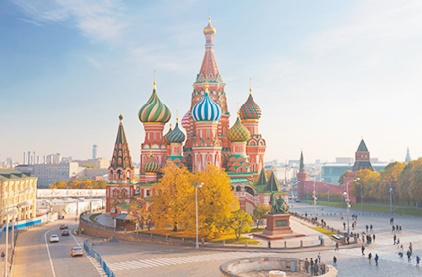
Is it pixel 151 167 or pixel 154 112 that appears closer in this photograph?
pixel 151 167

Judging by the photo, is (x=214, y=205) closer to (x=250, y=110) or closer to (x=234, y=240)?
(x=234, y=240)

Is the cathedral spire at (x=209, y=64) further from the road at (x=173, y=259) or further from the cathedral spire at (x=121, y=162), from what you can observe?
the road at (x=173, y=259)

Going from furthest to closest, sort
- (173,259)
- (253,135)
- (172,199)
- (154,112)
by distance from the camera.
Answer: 1. (253,135)
2. (154,112)
3. (172,199)
4. (173,259)

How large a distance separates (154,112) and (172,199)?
82.8 feet

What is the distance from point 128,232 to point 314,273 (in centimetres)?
2819

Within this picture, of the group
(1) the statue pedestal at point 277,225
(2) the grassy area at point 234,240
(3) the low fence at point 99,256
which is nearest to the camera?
(3) the low fence at point 99,256

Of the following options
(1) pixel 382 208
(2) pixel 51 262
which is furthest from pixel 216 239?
(1) pixel 382 208

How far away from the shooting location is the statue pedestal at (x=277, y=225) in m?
48.9

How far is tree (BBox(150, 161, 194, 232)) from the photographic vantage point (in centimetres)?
4875

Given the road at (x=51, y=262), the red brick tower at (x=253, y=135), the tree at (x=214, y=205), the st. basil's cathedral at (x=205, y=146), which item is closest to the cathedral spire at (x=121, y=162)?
the st. basil's cathedral at (x=205, y=146)

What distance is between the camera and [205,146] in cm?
6347

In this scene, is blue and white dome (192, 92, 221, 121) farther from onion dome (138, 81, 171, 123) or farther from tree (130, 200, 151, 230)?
tree (130, 200, 151, 230)

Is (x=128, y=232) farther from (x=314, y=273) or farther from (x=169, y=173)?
(x=314, y=273)

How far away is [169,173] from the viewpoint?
5138cm
